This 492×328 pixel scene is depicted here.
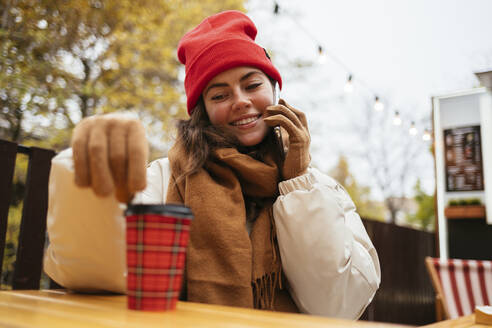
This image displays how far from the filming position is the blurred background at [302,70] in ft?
17.7

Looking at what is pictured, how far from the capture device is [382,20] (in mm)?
10516

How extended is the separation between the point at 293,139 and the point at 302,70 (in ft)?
29.0

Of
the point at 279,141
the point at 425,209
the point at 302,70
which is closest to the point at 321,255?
the point at 279,141

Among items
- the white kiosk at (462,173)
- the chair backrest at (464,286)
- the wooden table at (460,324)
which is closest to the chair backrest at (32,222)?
the wooden table at (460,324)

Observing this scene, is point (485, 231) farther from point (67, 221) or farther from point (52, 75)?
point (52, 75)

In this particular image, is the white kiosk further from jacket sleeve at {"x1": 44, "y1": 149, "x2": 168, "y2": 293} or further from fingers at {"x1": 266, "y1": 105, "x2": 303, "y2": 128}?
jacket sleeve at {"x1": 44, "y1": 149, "x2": 168, "y2": 293}

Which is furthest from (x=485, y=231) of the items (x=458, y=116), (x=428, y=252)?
(x=428, y=252)

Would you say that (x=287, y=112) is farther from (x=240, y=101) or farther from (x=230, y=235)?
(x=230, y=235)

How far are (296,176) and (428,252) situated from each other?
6.88 m

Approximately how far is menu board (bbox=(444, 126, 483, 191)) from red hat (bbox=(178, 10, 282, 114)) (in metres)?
4.37

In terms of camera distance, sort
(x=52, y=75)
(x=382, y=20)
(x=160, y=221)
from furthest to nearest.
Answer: (x=382, y=20) → (x=52, y=75) → (x=160, y=221)

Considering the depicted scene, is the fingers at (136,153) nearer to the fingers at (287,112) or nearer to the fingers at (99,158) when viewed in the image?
the fingers at (99,158)

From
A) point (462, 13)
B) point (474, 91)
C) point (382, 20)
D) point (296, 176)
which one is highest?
point (382, 20)

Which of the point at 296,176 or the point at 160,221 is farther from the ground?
the point at 296,176
